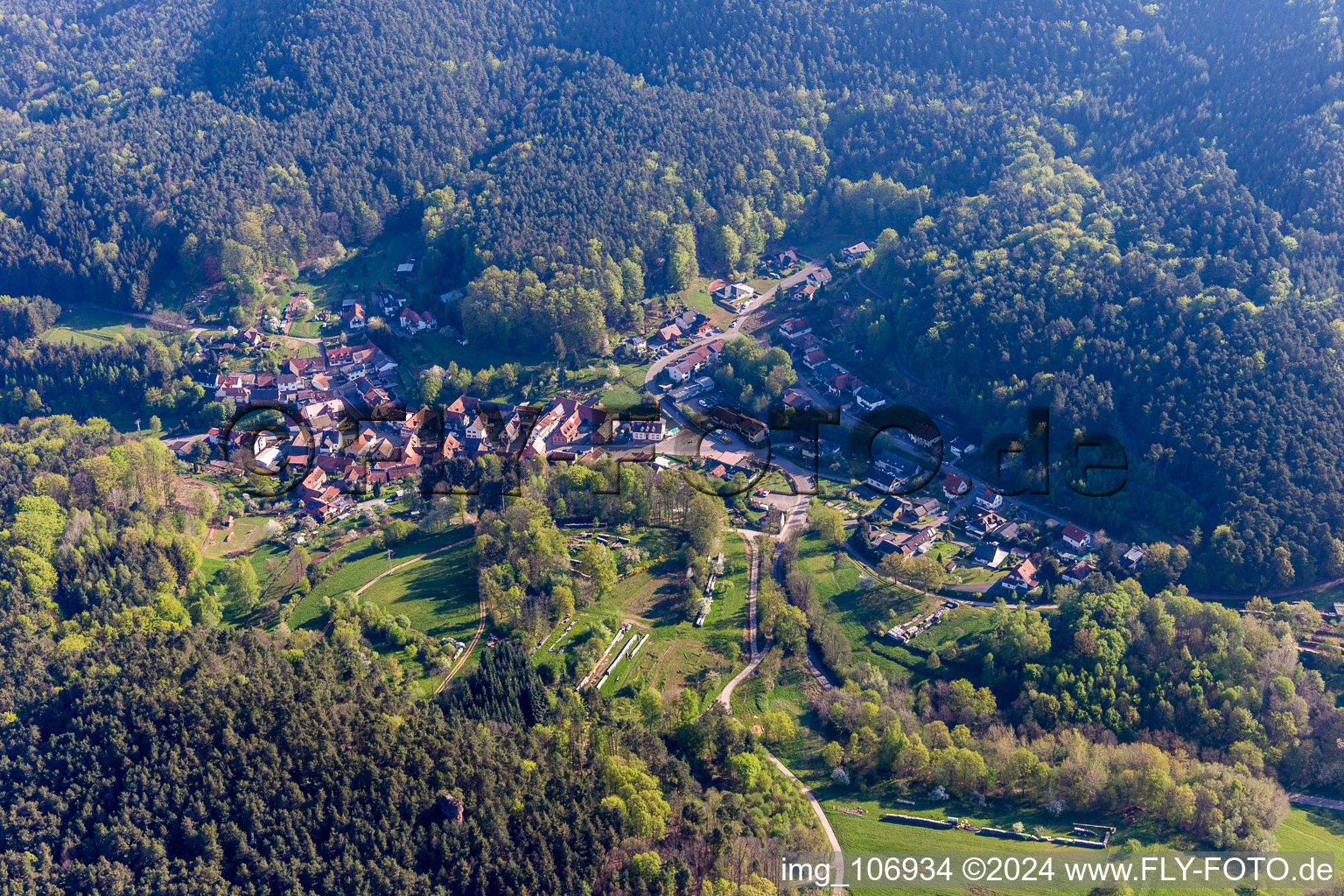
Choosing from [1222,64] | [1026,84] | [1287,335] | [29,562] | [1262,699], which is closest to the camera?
[1262,699]

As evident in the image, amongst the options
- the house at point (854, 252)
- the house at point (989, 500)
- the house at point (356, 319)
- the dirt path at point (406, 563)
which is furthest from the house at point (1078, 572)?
the house at point (356, 319)

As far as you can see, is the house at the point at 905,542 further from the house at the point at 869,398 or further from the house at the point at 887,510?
the house at the point at 869,398

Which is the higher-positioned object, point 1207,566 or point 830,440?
point 830,440

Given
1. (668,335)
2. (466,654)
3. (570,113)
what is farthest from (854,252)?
(466,654)

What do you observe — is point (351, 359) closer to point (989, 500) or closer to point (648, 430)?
point (648, 430)

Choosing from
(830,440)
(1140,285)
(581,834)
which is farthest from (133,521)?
(1140,285)

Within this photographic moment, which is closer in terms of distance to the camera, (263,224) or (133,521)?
(133,521)

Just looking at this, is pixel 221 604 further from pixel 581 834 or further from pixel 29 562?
pixel 581 834

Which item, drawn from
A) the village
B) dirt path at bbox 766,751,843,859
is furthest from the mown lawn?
the village

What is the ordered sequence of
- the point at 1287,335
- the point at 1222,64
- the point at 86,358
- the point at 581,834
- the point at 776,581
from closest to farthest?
the point at 581,834 → the point at 776,581 → the point at 1287,335 → the point at 86,358 → the point at 1222,64
